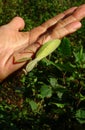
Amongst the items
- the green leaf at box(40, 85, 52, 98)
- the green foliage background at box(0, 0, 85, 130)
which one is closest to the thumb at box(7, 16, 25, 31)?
the green foliage background at box(0, 0, 85, 130)

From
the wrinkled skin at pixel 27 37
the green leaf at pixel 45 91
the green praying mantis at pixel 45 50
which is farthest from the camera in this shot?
the wrinkled skin at pixel 27 37

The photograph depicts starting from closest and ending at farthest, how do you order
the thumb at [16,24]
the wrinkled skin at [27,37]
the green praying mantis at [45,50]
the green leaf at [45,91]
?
the green leaf at [45,91]
the green praying mantis at [45,50]
the wrinkled skin at [27,37]
the thumb at [16,24]

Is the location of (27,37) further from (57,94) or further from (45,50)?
(57,94)

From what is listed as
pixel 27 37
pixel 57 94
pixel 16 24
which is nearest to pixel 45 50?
pixel 57 94

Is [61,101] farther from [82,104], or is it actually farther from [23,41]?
[23,41]

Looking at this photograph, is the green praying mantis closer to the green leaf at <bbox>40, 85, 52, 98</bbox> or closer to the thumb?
the green leaf at <bbox>40, 85, 52, 98</bbox>

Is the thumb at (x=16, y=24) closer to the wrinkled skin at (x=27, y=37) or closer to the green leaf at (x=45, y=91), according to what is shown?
the wrinkled skin at (x=27, y=37)

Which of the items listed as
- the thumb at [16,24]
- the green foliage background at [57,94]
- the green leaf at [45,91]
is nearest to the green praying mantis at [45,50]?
the green foliage background at [57,94]
